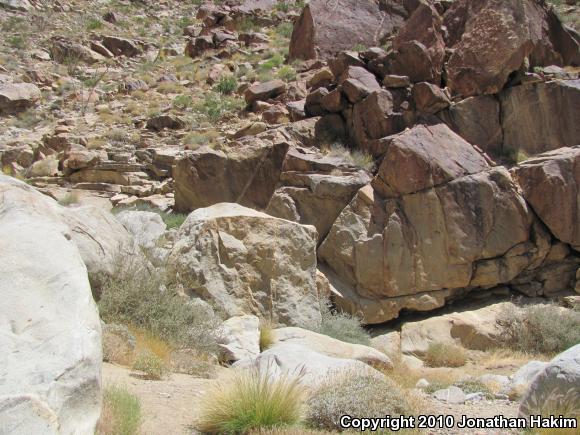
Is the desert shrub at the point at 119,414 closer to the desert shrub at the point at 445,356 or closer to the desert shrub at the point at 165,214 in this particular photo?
the desert shrub at the point at 445,356

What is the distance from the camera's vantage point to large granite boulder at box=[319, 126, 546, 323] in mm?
13477

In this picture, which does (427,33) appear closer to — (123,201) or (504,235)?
(504,235)

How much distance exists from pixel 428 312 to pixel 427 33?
9.00 m

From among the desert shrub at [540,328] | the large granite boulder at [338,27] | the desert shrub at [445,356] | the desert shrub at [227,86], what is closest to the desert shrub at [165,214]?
the desert shrub at [445,356]

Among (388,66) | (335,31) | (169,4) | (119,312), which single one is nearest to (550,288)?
(388,66)

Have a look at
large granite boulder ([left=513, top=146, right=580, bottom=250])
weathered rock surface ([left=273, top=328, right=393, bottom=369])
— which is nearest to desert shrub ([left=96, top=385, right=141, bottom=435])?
weathered rock surface ([left=273, top=328, right=393, bottom=369])

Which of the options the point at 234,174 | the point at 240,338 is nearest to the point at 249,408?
the point at 240,338

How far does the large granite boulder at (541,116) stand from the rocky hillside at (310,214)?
0.18ft

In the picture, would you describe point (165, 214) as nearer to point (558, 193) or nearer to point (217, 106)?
point (217, 106)

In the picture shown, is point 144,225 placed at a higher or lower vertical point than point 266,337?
higher

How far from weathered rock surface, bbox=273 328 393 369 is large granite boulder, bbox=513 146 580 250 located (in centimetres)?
709

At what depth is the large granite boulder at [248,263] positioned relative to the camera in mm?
9594

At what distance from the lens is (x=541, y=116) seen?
15.4 m

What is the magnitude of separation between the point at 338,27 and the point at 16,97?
13.3 metres
